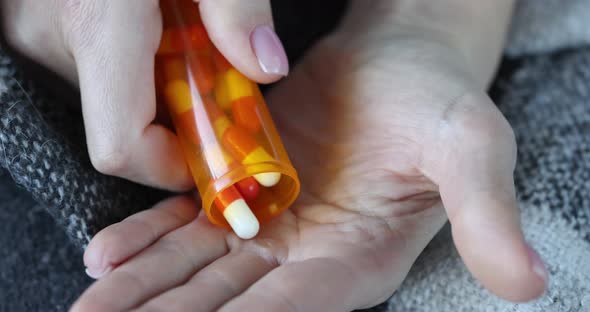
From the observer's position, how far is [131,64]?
2.52 ft

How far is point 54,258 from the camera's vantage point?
925 millimetres

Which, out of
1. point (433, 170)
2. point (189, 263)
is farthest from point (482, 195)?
point (189, 263)

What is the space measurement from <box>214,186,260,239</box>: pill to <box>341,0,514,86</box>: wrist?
14.7 inches

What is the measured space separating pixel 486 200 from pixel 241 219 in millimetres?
278

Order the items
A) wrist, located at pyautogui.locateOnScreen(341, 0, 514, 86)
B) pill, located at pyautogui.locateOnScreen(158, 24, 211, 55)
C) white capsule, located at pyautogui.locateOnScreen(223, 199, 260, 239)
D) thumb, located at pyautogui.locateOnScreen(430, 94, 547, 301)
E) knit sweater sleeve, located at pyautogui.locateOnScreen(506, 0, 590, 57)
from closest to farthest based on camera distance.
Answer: thumb, located at pyautogui.locateOnScreen(430, 94, 547, 301) < white capsule, located at pyautogui.locateOnScreen(223, 199, 260, 239) < pill, located at pyautogui.locateOnScreen(158, 24, 211, 55) < wrist, located at pyautogui.locateOnScreen(341, 0, 514, 86) < knit sweater sleeve, located at pyautogui.locateOnScreen(506, 0, 590, 57)

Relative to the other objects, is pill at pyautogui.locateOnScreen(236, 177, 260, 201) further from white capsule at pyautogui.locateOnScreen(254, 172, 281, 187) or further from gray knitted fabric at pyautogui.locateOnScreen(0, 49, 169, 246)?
gray knitted fabric at pyautogui.locateOnScreen(0, 49, 169, 246)

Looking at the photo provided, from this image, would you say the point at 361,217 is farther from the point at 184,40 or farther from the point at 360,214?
the point at 184,40

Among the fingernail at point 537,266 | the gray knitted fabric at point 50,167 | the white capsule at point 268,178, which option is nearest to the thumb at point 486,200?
the fingernail at point 537,266

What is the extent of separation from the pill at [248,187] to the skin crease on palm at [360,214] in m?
0.05

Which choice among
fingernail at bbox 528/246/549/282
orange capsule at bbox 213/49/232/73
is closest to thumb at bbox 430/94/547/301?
fingernail at bbox 528/246/549/282

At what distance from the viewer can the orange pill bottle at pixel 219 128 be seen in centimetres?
76

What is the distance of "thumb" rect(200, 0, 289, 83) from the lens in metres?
0.79

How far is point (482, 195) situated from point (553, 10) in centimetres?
70

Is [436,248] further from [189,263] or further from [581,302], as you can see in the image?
[189,263]
